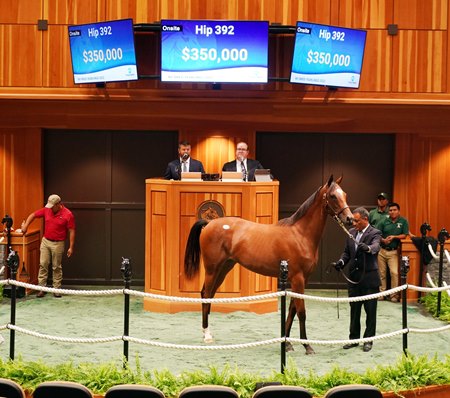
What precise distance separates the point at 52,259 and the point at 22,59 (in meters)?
3.10

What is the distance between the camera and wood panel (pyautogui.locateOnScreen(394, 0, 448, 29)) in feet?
46.0

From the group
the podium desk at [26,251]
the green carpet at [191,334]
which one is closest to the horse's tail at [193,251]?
the green carpet at [191,334]

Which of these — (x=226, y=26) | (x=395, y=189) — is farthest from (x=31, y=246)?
(x=395, y=189)

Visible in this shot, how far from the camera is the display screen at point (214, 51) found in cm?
1288

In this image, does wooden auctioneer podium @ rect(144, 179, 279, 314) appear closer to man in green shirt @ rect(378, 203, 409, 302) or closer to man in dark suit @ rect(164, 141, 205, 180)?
man in dark suit @ rect(164, 141, 205, 180)

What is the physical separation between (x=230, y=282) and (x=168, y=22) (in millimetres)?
3770

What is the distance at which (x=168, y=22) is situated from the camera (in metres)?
12.9

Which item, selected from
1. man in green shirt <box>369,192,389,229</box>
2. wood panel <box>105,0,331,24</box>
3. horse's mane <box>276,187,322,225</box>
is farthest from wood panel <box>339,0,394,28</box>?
horse's mane <box>276,187,322,225</box>

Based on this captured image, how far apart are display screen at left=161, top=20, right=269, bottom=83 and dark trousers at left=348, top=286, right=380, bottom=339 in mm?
3980

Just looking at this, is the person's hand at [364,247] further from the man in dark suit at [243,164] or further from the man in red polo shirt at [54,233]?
the man in red polo shirt at [54,233]

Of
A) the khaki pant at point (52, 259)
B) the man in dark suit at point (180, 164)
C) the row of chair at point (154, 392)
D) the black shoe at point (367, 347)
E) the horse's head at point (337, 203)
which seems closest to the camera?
the row of chair at point (154, 392)

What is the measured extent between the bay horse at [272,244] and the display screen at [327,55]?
2.99 meters

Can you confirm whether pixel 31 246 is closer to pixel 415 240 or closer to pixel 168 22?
pixel 168 22

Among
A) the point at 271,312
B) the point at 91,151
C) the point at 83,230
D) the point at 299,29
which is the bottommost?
the point at 271,312
